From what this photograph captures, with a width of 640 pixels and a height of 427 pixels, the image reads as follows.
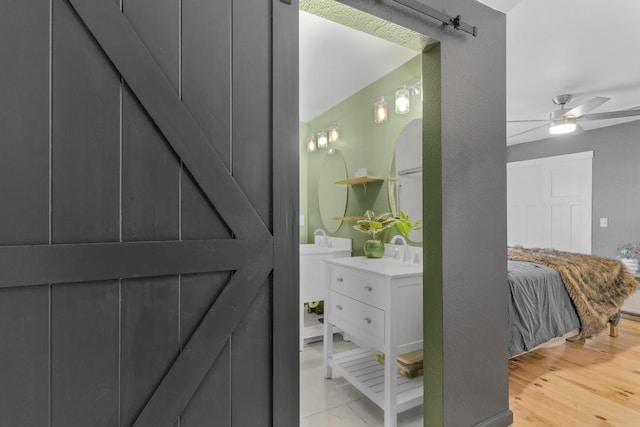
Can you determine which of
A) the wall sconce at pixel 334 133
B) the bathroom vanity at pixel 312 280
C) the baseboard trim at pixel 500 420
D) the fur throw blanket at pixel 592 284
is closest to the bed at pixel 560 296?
the fur throw blanket at pixel 592 284

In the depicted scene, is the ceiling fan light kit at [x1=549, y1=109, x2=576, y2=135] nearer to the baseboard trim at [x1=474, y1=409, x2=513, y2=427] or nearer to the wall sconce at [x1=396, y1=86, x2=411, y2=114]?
the wall sconce at [x1=396, y1=86, x2=411, y2=114]

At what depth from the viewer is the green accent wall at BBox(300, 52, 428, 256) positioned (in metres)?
2.76

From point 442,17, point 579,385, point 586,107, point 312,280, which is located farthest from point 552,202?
point 442,17

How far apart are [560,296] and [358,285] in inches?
72.3

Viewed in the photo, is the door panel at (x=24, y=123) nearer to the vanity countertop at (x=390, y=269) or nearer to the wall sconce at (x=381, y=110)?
the vanity countertop at (x=390, y=269)

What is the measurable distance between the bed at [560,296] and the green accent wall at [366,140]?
42.3 inches

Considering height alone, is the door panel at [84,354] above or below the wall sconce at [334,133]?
below

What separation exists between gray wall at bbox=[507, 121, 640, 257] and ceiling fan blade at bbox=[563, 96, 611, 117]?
2012 mm

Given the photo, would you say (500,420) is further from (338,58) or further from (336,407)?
(338,58)

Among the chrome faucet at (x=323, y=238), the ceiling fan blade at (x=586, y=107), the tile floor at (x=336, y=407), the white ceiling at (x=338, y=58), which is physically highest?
the white ceiling at (x=338, y=58)

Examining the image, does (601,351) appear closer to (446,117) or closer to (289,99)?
(446,117)

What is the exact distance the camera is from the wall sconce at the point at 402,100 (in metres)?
2.54

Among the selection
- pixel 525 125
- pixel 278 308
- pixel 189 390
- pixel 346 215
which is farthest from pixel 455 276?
pixel 525 125

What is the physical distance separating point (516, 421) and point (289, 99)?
219 centimetres
